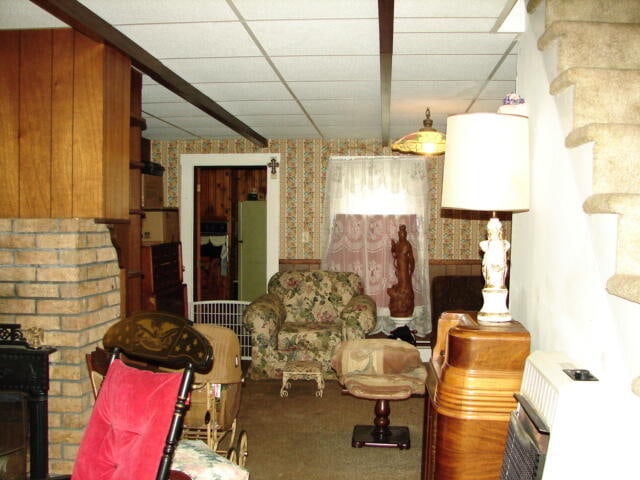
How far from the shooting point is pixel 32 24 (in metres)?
2.80

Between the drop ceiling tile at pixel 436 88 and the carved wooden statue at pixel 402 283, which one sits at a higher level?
the drop ceiling tile at pixel 436 88

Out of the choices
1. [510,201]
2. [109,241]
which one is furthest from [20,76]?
[510,201]

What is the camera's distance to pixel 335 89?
13.2ft

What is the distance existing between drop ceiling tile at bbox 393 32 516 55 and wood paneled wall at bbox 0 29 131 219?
61.3 inches

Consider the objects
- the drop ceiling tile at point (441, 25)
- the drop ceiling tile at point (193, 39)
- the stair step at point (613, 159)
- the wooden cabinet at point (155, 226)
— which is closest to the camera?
the stair step at point (613, 159)

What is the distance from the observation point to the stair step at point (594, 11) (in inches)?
78.7

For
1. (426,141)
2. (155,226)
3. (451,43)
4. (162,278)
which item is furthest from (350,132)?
(451,43)

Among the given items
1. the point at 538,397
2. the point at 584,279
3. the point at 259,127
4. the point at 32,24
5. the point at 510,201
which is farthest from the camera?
the point at 259,127

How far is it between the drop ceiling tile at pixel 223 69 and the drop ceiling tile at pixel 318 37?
247 millimetres

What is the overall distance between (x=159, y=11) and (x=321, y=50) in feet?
3.03

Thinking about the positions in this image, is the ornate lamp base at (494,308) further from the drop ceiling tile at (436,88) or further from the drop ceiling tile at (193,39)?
the drop ceiling tile at (436,88)

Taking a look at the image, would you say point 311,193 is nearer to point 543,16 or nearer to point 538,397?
point 543,16

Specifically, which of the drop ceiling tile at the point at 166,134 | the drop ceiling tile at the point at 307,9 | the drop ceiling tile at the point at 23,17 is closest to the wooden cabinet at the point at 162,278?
the drop ceiling tile at the point at 166,134

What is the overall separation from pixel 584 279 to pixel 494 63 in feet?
6.79
